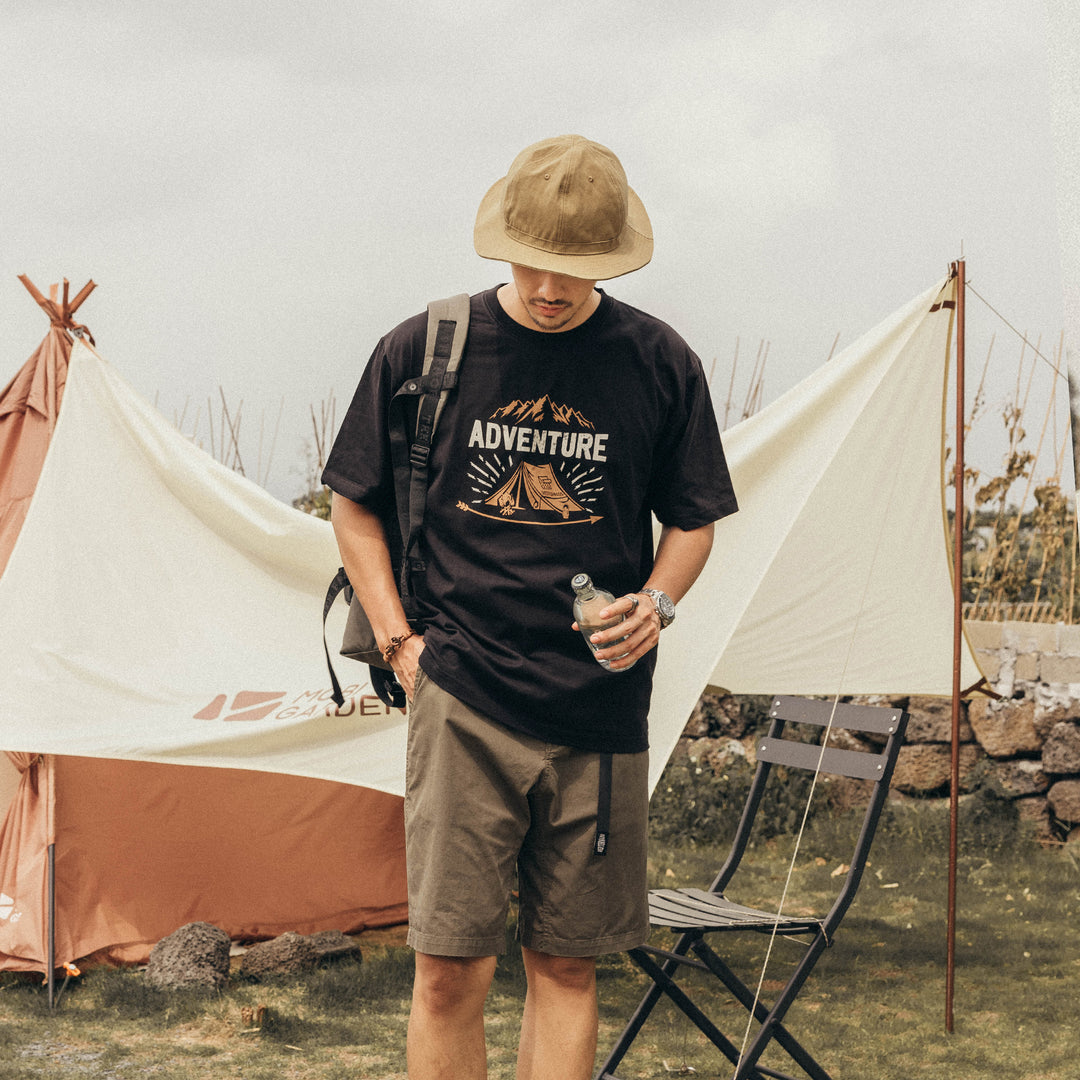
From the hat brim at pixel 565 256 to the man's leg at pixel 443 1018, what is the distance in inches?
39.5

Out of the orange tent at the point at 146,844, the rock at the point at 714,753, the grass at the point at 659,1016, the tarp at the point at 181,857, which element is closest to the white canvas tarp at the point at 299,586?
the orange tent at the point at 146,844

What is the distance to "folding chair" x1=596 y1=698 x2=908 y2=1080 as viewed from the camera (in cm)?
278

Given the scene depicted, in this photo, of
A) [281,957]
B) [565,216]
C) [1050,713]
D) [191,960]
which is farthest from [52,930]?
[1050,713]

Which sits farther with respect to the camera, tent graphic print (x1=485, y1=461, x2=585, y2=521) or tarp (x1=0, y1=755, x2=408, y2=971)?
tarp (x1=0, y1=755, x2=408, y2=971)

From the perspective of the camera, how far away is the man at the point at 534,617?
1899mm

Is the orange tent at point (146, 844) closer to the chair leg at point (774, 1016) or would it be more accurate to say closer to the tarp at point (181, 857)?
the tarp at point (181, 857)

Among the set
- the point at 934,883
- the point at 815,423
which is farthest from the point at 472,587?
the point at 934,883

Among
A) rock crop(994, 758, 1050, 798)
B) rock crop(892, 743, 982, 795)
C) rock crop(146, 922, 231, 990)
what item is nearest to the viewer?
rock crop(146, 922, 231, 990)

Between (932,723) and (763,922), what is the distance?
336cm

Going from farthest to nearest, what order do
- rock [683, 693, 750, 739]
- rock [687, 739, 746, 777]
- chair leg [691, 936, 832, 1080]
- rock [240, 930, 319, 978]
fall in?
rock [683, 693, 750, 739], rock [687, 739, 746, 777], rock [240, 930, 319, 978], chair leg [691, 936, 832, 1080]

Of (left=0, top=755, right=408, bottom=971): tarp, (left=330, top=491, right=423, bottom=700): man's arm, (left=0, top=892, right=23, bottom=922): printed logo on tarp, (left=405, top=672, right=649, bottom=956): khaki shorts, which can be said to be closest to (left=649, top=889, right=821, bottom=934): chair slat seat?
(left=405, top=672, right=649, bottom=956): khaki shorts

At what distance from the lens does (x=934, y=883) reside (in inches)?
199

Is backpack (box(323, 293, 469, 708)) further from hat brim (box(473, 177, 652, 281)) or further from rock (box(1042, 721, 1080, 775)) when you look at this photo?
rock (box(1042, 721, 1080, 775))

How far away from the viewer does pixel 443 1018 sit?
1931 millimetres
